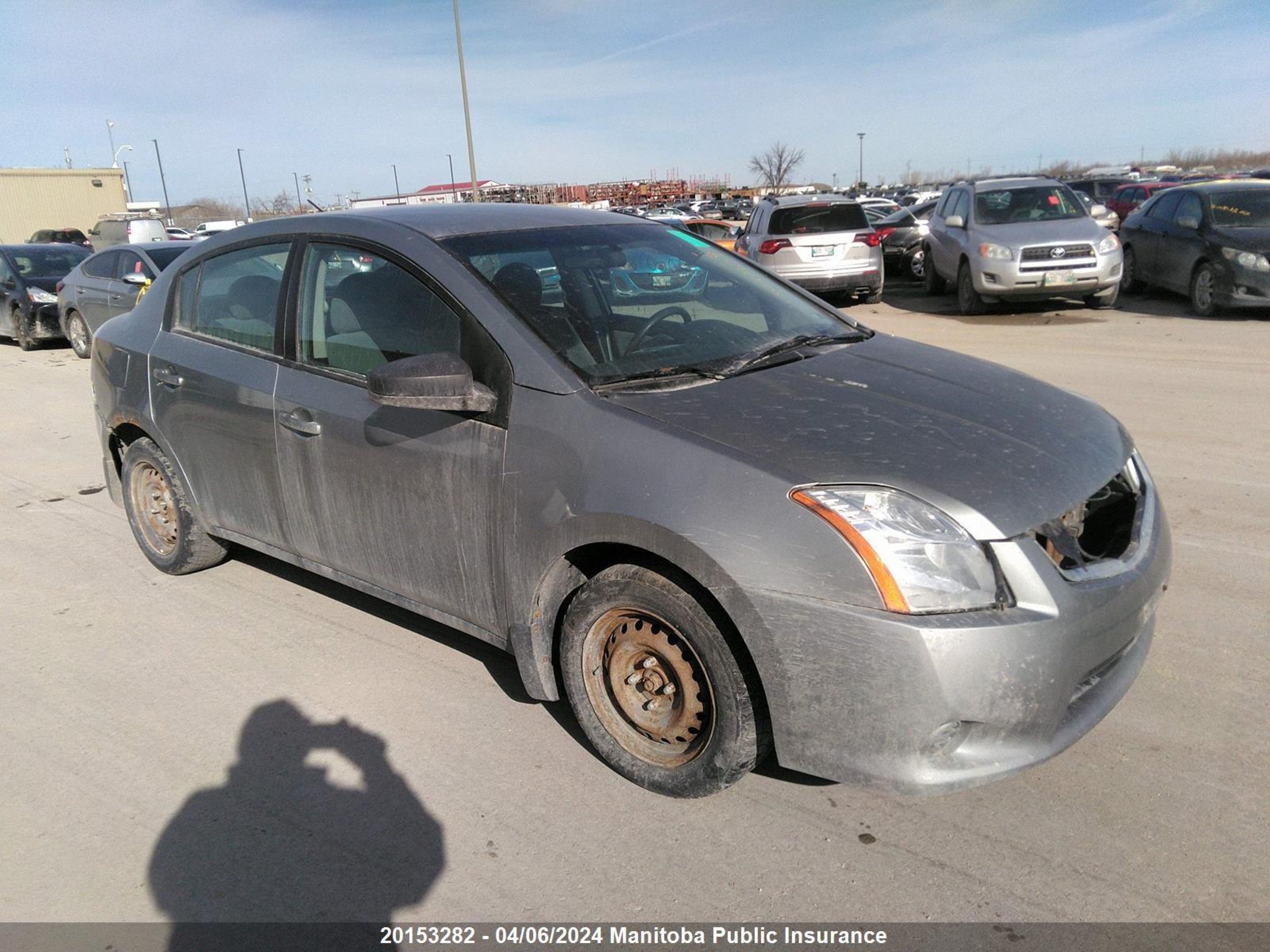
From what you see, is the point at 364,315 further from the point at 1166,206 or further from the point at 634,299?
the point at 1166,206

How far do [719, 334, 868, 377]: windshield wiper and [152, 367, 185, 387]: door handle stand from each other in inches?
100

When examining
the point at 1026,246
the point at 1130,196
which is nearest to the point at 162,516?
the point at 1026,246

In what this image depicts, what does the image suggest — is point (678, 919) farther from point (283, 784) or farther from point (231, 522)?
point (231, 522)

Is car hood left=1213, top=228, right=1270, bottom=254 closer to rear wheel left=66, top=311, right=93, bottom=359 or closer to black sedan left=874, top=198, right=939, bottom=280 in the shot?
black sedan left=874, top=198, right=939, bottom=280

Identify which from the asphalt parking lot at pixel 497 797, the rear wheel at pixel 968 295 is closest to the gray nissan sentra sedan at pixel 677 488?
the asphalt parking lot at pixel 497 797

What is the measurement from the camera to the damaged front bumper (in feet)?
7.80

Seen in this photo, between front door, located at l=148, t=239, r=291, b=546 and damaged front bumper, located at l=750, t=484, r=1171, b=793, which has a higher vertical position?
front door, located at l=148, t=239, r=291, b=546

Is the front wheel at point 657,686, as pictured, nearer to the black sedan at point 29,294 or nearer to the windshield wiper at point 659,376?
the windshield wiper at point 659,376

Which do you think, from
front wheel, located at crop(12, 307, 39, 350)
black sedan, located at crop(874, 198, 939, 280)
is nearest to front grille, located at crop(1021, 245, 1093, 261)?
black sedan, located at crop(874, 198, 939, 280)

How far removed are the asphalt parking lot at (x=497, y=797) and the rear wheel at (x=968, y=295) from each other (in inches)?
368

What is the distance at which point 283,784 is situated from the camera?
124 inches

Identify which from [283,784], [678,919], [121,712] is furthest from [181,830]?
[678,919]

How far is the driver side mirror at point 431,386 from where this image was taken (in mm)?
3008

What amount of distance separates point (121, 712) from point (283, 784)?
0.93 m
